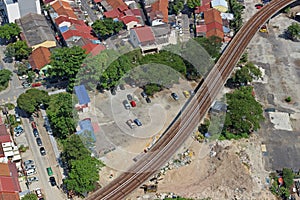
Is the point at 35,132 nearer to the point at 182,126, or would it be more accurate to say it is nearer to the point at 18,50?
the point at 18,50

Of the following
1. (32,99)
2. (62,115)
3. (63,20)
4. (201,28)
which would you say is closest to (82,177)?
(62,115)

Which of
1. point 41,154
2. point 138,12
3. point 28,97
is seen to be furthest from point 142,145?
point 138,12

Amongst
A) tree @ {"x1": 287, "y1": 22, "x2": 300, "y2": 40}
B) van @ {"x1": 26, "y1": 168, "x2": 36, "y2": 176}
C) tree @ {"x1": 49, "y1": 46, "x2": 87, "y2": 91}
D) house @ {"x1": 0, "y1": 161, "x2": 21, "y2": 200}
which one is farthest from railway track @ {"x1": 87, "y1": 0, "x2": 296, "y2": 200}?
tree @ {"x1": 49, "y1": 46, "x2": 87, "y2": 91}

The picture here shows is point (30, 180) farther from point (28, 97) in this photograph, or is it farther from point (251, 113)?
point (251, 113)

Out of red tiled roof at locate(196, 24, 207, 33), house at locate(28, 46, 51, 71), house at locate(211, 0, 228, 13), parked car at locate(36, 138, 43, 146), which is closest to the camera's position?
parked car at locate(36, 138, 43, 146)

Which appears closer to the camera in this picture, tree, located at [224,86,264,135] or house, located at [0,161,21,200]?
house, located at [0,161,21,200]

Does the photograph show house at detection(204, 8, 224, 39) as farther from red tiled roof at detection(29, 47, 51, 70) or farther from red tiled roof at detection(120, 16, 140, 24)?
red tiled roof at detection(29, 47, 51, 70)

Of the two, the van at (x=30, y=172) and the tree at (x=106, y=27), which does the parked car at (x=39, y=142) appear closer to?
the van at (x=30, y=172)
